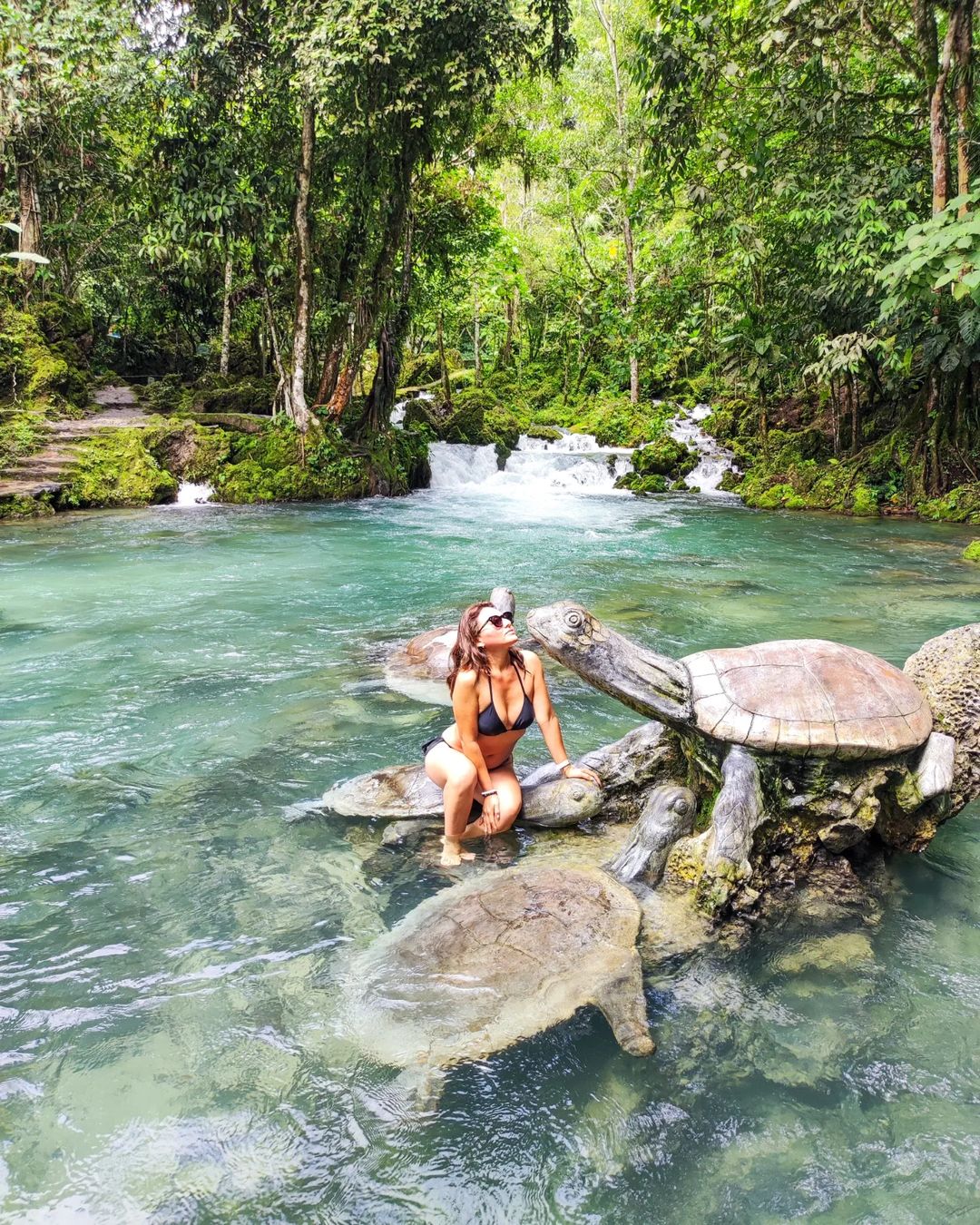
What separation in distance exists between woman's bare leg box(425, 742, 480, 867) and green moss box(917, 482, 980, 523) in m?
12.9

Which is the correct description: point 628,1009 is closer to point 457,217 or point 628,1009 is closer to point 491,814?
point 491,814

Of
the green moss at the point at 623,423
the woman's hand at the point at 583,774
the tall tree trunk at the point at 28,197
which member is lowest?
the woman's hand at the point at 583,774

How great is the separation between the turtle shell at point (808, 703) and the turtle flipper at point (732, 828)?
12cm


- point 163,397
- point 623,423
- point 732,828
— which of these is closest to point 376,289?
point 163,397

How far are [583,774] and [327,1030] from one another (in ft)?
5.15

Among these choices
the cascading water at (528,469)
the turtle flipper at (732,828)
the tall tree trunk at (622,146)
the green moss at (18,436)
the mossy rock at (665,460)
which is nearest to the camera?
the turtle flipper at (732,828)

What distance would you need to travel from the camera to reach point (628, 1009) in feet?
7.54

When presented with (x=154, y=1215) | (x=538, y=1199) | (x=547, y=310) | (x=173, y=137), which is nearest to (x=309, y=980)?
(x=154, y=1215)

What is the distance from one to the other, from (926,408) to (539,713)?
43.7 feet

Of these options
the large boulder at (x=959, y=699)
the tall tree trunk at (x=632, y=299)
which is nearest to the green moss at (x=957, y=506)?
the tall tree trunk at (x=632, y=299)

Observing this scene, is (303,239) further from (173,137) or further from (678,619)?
(678,619)

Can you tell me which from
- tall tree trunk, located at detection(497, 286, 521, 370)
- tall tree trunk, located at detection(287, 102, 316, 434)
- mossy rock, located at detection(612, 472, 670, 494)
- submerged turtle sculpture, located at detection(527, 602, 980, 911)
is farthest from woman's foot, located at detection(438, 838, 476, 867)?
tall tree trunk, located at detection(497, 286, 521, 370)

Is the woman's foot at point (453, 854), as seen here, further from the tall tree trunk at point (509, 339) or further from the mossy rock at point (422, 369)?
the tall tree trunk at point (509, 339)

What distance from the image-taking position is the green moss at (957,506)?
13.1 m
